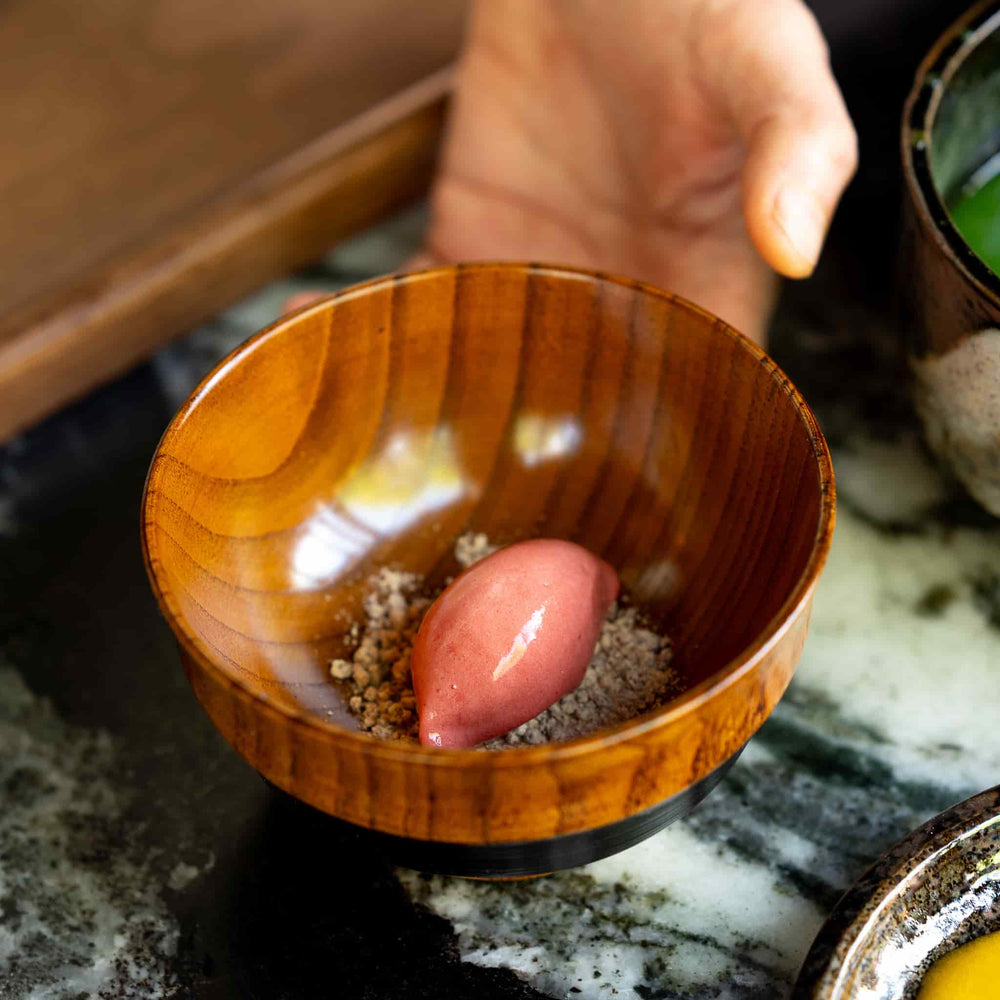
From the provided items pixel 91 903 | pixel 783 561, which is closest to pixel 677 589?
pixel 783 561

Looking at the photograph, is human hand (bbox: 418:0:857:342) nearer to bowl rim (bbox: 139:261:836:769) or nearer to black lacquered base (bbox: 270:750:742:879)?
bowl rim (bbox: 139:261:836:769)

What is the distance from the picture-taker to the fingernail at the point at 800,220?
28.2 inches

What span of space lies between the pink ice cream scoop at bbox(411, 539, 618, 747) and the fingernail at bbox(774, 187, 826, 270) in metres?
0.25

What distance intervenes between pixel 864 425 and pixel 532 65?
1.54 feet

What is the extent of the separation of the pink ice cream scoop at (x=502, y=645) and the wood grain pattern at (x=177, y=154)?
0.46 meters

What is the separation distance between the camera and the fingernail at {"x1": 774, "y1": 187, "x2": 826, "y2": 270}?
0.72 metres

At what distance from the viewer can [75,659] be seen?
823 mm

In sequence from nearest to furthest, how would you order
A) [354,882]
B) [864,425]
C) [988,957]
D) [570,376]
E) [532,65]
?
1. [988,957]
2. [354,882]
3. [570,376]
4. [864,425]
5. [532,65]

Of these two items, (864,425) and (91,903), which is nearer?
(91,903)

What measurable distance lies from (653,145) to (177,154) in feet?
1.64

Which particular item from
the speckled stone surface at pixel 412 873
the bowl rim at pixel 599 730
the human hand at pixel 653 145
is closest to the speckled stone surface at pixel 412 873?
the speckled stone surface at pixel 412 873

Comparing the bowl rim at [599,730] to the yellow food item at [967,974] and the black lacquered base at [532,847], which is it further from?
the yellow food item at [967,974]

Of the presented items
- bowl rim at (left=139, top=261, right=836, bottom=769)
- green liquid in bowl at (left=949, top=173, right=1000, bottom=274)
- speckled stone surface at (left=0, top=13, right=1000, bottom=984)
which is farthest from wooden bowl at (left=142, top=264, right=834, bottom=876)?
green liquid in bowl at (left=949, top=173, right=1000, bottom=274)

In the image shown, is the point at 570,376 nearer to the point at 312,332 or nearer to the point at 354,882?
the point at 312,332
